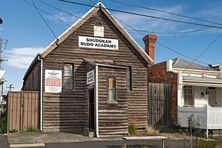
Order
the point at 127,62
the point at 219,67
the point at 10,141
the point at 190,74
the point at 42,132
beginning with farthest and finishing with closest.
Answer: the point at 219,67
the point at 190,74
the point at 127,62
the point at 42,132
the point at 10,141

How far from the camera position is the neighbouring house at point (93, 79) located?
19.9 meters

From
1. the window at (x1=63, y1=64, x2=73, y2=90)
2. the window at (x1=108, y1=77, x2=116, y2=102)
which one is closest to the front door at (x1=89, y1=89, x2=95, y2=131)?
the window at (x1=108, y1=77, x2=116, y2=102)

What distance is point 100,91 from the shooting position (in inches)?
775

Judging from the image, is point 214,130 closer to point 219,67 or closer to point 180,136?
point 180,136

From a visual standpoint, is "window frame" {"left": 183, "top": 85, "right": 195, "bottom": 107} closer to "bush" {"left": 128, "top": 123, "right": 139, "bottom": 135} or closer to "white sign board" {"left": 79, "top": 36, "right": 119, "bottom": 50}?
"bush" {"left": 128, "top": 123, "right": 139, "bottom": 135}

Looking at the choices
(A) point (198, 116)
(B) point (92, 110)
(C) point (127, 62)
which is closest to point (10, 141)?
(B) point (92, 110)

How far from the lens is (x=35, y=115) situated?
68.5ft

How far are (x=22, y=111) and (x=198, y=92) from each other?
14152 mm

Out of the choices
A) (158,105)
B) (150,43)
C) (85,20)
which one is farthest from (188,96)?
(85,20)

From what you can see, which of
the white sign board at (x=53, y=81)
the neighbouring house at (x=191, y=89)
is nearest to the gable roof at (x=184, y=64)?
the neighbouring house at (x=191, y=89)

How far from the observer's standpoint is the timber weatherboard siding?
1989 cm

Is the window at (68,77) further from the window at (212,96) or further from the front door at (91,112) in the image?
the window at (212,96)

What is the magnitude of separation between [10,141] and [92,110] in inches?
A: 232

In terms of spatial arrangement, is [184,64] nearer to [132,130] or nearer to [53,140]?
[132,130]
